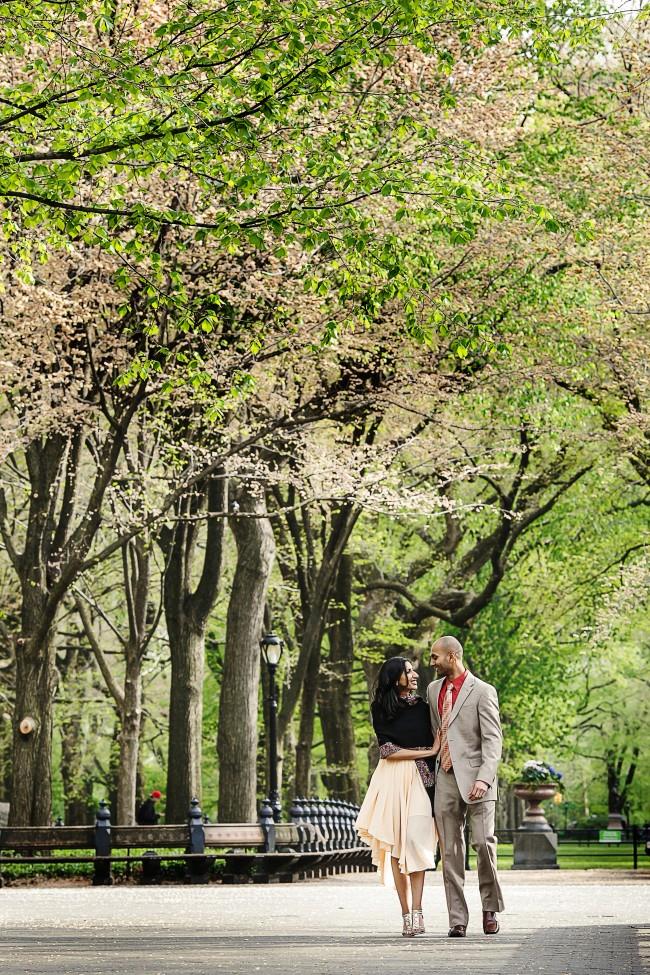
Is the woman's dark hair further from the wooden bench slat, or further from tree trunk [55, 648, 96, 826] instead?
tree trunk [55, 648, 96, 826]

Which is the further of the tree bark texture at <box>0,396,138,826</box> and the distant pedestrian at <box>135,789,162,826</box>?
the distant pedestrian at <box>135,789,162,826</box>

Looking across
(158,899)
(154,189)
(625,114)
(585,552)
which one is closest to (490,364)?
(625,114)

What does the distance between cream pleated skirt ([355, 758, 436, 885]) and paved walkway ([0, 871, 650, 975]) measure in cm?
54

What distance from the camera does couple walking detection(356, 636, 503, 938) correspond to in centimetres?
978

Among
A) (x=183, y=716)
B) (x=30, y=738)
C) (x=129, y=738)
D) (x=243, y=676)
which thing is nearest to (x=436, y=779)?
(x=30, y=738)

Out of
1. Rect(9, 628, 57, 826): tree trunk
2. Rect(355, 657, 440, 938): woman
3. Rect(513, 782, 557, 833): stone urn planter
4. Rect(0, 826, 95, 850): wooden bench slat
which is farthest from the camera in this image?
Rect(513, 782, 557, 833): stone urn planter

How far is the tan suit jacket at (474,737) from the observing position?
9711mm

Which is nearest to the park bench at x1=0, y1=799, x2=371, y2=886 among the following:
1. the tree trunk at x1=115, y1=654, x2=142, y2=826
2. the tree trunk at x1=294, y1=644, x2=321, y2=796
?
the tree trunk at x1=115, y1=654, x2=142, y2=826

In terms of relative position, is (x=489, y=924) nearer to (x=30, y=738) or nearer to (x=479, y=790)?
(x=479, y=790)

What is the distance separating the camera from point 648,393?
24.2 m

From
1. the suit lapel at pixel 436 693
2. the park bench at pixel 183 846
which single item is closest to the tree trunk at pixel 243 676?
the park bench at pixel 183 846

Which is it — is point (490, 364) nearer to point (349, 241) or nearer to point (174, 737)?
point (174, 737)

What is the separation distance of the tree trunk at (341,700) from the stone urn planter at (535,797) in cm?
424

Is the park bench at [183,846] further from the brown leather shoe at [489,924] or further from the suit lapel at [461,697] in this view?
the suit lapel at [461,697]
